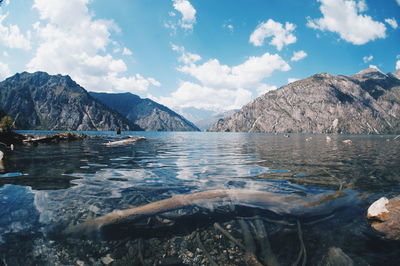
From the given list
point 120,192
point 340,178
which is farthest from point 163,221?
point 340,178

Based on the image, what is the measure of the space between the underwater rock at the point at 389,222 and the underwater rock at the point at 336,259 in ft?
6.21

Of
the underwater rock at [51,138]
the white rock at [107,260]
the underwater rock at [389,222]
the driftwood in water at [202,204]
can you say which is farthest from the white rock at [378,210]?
the underwater rock at [51,138]

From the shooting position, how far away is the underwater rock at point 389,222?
18.6 feet

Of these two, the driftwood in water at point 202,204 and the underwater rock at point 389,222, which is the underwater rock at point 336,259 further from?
the driftwood in water at point 202,204

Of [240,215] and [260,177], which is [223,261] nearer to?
[240,215]

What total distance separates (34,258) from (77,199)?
3865 millimetres

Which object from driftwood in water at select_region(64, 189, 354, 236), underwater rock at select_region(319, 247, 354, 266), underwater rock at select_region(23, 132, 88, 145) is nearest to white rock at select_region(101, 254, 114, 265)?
driftwood in water at select_region(64, 189, 354, 236)

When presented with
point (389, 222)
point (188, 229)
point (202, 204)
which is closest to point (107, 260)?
point (188, 229)

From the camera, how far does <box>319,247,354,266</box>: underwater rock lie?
4514mm

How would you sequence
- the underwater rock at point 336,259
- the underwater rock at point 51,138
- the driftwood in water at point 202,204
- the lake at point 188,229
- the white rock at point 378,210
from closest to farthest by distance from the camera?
the underwater rock at point 336,259
the lake at point 188,229
the driftwood in water at point 202,204
the white rock at point 378,210
the underwater rock at point 51,138

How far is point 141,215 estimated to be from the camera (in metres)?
6.52

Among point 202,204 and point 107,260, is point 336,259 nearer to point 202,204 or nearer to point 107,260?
point 202,204

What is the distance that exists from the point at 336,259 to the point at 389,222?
2.99m

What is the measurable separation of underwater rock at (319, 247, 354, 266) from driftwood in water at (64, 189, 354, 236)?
201cm
